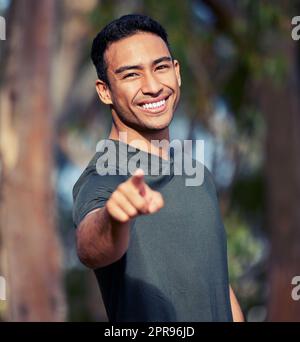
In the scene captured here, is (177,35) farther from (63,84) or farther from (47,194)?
(63,84)

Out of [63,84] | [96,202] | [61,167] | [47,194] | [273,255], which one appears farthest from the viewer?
[61,167]

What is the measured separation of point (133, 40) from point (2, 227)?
7752mm

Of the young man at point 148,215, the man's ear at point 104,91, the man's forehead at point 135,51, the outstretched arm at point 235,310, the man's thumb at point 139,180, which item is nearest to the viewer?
the man's thumb at point 139,180

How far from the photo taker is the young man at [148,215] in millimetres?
3348

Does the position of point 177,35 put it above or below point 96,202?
above

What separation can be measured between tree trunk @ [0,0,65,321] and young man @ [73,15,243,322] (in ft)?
23.8

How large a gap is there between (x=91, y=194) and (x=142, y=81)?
50 centimetres

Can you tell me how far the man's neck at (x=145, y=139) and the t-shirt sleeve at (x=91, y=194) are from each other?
0.82ft

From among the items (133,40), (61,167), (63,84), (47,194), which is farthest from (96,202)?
(61,167)

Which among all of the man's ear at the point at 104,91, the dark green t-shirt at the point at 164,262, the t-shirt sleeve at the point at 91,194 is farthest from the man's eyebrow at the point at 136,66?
the t-shirt sleeve at the point at 91,194

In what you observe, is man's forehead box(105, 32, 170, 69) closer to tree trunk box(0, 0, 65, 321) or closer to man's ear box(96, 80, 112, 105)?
man's ear box(96, 80, 112, 105)

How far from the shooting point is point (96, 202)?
324 cm

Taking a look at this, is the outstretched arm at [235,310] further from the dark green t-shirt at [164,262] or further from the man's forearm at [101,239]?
the man's forearm at [101,239]

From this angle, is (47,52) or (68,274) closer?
(47,52)
